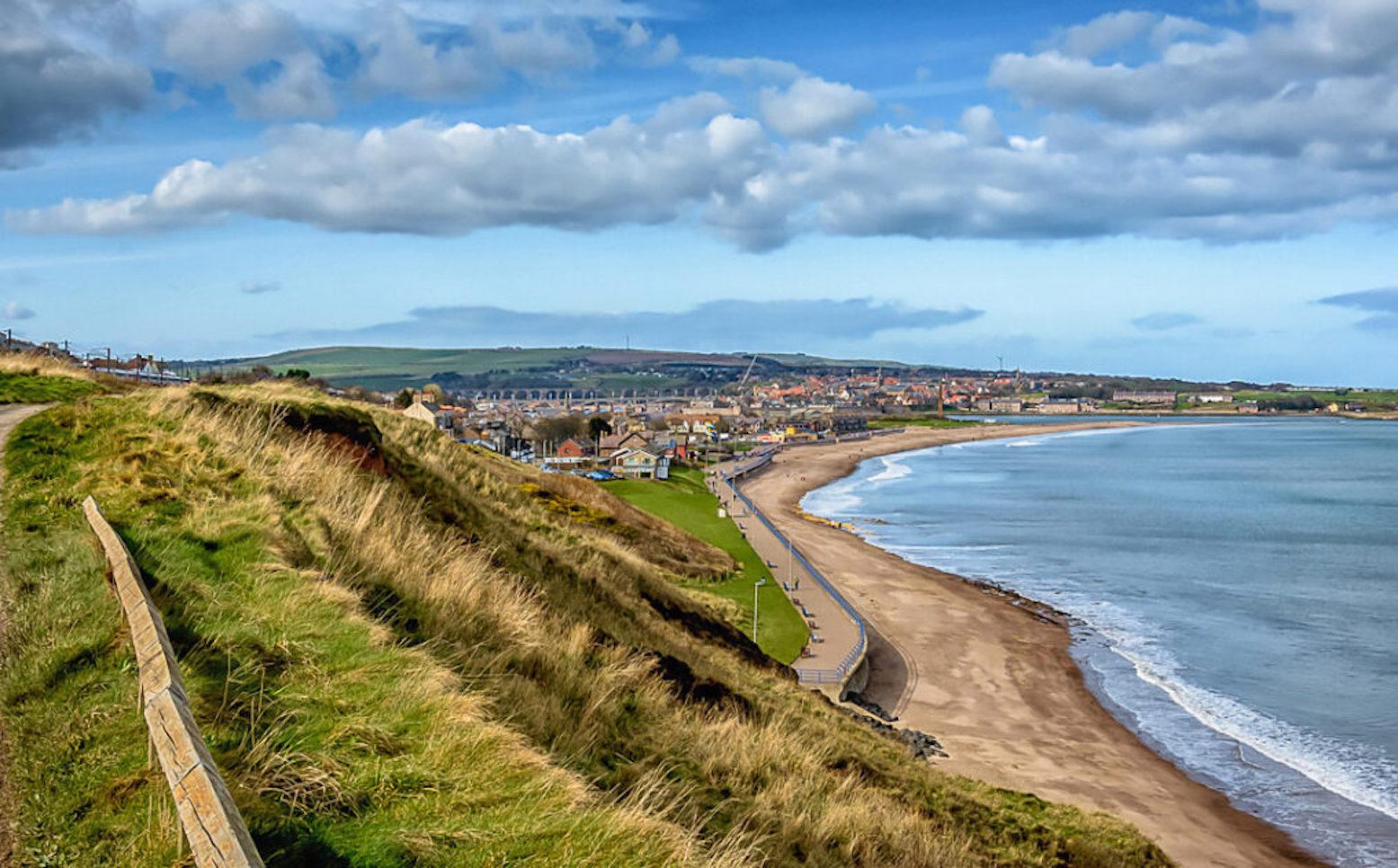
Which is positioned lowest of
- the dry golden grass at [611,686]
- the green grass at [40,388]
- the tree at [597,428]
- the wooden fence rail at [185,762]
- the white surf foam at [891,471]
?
the white surf foam at [891,471]

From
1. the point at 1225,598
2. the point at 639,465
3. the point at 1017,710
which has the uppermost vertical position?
the point at 1225,598

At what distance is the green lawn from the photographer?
38.7 m

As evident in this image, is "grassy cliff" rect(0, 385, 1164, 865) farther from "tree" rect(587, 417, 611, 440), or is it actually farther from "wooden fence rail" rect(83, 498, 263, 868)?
"tree" rect(587, 417, 611, 440)

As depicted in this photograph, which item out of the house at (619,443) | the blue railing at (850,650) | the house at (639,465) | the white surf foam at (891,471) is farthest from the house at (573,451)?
the white surf foam at (891,471)

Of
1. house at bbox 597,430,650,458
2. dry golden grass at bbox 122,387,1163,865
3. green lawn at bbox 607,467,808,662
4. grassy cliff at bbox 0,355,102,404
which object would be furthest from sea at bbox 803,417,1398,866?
grassy cliff at bbox 0,355,102,404

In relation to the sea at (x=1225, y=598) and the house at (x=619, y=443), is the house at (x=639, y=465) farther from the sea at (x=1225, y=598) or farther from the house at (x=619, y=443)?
the sea at (x=1225, y=598)

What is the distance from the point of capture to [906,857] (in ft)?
34.6

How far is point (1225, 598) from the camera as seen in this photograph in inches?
2037

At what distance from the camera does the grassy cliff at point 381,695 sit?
237 inches

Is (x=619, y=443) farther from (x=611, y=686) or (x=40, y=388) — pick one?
(x=611, y=686)

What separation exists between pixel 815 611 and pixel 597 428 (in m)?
109

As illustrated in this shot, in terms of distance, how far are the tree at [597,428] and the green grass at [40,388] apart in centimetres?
12053

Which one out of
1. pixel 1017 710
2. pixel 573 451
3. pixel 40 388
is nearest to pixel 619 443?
pixel 573 451

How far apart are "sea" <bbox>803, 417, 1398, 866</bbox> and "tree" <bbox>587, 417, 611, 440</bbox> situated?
38.6 meters
